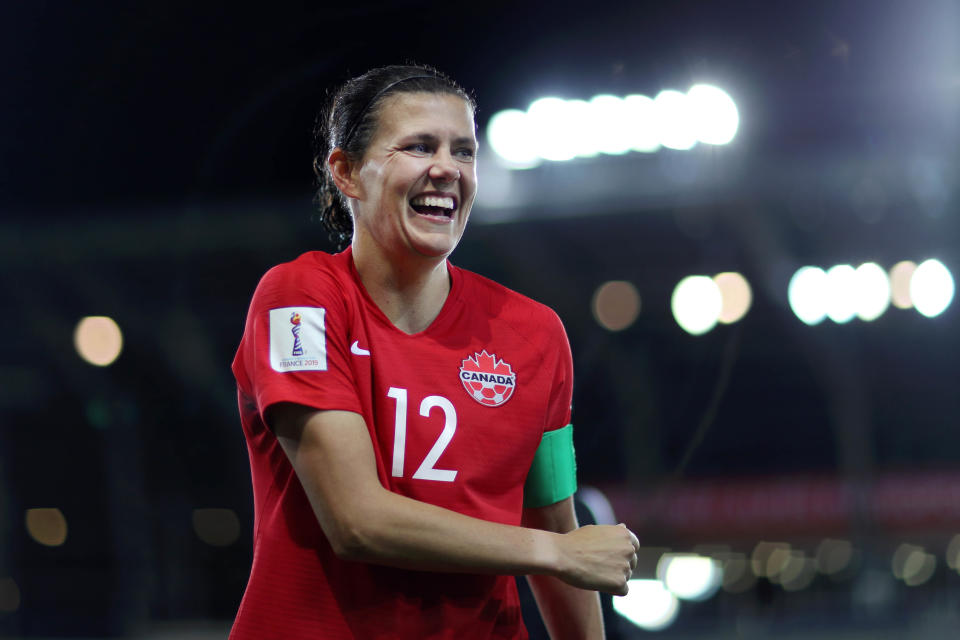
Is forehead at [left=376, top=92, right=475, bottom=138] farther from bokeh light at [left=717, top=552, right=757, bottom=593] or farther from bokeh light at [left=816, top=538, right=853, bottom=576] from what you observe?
bokeh light at [left=816, top=538, right=853, bottom=576]

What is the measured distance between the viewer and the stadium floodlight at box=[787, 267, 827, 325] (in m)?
10.9

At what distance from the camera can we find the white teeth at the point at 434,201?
1320 millimetres

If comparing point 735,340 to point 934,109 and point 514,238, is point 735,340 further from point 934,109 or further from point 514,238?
point 514,238

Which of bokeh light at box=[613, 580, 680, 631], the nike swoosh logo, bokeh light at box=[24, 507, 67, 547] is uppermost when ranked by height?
the nike swoosh logo

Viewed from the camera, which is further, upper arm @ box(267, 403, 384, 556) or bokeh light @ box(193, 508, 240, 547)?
bokeh light @ box(193, 508, 240, 547)

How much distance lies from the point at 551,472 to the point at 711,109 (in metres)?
4.03

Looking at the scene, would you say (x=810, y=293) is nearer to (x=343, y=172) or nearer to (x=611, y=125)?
(x=611, y=125)

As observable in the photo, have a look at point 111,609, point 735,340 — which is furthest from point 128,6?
point 111,609

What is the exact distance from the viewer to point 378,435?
4.08 feet

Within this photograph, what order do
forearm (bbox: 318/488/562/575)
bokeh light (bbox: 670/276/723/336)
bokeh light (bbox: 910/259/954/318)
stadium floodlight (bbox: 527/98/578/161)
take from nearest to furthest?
1. forearm (bbox: 318/488/562/575)
2. stadium floodlight (bbox: 527/98/578/161)
3. bokeh light (bbox: 910/259/954/318)
4. bokeh light (bbox: 670/276/723/336)

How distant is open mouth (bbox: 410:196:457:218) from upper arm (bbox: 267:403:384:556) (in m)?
0.31

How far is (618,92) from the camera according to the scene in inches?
245

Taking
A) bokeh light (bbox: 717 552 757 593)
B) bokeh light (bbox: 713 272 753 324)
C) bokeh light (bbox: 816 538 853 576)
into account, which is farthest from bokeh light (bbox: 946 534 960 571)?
bokeh light (bbox: 713 272 753 324)

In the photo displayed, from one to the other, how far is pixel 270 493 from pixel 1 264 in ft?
21.6
